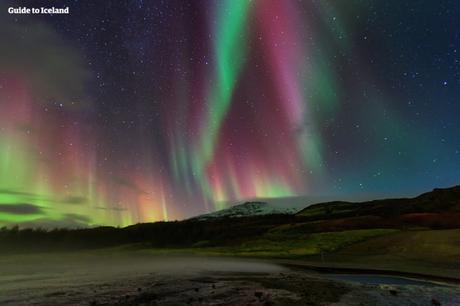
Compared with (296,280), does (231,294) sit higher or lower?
higher

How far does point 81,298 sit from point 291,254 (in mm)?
76588

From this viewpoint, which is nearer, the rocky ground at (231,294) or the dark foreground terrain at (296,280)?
the rocky ground at (231,294)

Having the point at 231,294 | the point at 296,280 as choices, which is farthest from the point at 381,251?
the point at 231,294

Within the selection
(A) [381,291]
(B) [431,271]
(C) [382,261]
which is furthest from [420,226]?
(A) [381,291]

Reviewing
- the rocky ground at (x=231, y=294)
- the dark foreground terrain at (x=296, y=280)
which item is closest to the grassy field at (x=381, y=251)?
the dark foreground terrain at (x=296, y=280)

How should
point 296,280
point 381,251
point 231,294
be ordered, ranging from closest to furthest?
point 231,294, point 296,280, point 381,251

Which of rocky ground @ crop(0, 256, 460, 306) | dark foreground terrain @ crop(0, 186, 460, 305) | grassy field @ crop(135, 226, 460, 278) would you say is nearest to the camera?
rocky ground @ crop(0, 256, 460, 306)

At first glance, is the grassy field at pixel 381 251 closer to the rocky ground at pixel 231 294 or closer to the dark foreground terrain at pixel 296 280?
the dark foreground terrain at pixel 296 280

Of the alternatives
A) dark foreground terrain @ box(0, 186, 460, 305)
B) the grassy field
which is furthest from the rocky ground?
the grassy field

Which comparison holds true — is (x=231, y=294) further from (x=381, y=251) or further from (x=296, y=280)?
(x=381, y=251)

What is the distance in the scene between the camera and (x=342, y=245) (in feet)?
350

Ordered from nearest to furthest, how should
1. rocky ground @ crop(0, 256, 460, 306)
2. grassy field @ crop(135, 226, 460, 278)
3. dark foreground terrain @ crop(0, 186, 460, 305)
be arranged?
rocky ground @ crop(0, 256, 460, 306), dark foreground terrain @ crop(0, 186, 460, 305), grassy field @ crop(135, 226, 460, 278)

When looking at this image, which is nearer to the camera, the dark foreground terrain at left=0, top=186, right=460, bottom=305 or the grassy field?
the dark foreground terrain at left=0, top=186, right=460, bottom=305

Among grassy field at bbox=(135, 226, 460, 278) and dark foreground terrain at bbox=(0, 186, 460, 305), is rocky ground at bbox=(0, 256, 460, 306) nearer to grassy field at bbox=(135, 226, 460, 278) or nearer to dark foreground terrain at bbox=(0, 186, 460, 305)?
dark foreground terrain at bbox=(0, 186, 460, 305)
